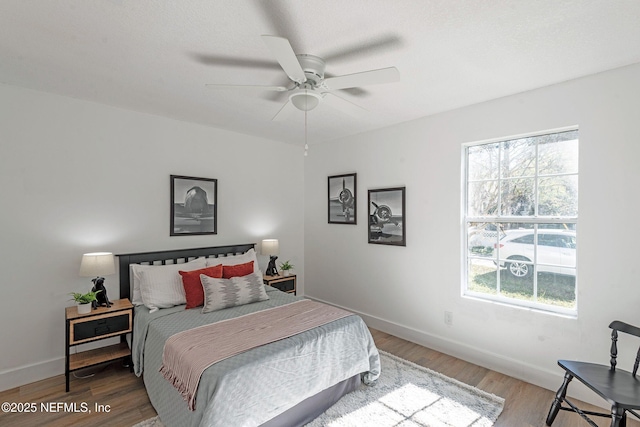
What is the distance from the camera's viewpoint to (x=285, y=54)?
5.41 feet

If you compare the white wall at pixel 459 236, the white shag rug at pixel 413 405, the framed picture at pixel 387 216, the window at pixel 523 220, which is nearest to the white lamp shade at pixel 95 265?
the white shag rug at pixel 413 405

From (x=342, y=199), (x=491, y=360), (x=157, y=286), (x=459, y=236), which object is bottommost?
(x=491, y=360)

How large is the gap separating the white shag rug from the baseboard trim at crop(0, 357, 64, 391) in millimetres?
1353

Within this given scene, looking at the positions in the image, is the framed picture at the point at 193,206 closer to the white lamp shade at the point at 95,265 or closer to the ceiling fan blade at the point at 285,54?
the white lamp shade at the point at 95,265

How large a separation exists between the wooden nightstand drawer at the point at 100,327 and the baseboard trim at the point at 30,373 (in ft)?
1.94

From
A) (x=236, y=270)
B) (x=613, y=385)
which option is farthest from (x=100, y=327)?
(x=613, y=385)

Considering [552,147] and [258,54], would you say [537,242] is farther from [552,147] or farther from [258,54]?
[258,54]

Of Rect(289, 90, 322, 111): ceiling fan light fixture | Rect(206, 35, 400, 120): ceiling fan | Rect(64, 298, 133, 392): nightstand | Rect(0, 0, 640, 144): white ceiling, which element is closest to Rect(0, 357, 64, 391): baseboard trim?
Rect(64, 298, 133, 392): nightstand

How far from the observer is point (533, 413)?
7.49ft

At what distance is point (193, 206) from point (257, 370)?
2426mm

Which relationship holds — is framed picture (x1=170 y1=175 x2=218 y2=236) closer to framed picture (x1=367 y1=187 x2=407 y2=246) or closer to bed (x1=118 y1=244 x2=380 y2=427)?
bed (x1=118 y1=244 x2=380 y2=427)

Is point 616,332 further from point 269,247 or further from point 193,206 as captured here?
point 193,206

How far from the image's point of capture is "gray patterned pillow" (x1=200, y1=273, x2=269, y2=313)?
2826 millimetres

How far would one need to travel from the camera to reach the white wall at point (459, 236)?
7.55 ft
